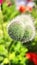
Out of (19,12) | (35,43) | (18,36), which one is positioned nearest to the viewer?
(18,36)

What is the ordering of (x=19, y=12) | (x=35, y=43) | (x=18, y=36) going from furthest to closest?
(x=19, y=12) → (x=35, y=43) → (x=18, y=36)

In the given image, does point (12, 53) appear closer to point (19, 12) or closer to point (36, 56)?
point (36, 56)

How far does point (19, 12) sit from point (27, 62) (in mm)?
401

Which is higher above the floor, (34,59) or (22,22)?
(22,22)

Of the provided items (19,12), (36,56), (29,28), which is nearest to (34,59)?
(36,56)

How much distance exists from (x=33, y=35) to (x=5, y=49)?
0.13 m

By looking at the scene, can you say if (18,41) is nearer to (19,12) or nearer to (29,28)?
(29,28)

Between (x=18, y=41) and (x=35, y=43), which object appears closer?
(x=18, y=41)

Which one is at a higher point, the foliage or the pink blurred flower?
the foliage

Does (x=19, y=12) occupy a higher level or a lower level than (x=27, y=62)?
higher

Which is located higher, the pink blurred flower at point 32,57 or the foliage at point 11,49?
the foliage at point 11,49

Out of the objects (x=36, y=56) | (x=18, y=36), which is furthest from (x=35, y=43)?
(x=18, y=36)

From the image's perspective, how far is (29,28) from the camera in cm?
110

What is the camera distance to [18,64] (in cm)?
108
